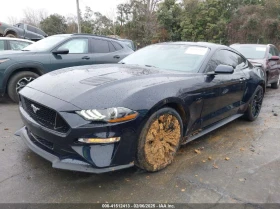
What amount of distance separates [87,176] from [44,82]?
3.93ft

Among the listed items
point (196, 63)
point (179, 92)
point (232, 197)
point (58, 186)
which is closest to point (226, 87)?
point (196, 63)

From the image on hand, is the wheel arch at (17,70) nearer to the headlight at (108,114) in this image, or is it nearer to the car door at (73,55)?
the car door at (73,55)

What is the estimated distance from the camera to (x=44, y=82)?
294 centimetres

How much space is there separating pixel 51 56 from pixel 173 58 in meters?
3.17

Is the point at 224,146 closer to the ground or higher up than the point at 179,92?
closer to the ground

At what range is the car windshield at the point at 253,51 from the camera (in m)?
7.61

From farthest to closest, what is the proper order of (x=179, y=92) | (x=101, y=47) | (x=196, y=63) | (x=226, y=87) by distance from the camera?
1. (x=101, y=47)
2. (x=226, y=87)
3. (x=196, y=63)
4. (x=179, y=92)

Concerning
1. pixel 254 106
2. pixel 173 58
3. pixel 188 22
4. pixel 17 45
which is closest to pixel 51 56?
pixel 17 45

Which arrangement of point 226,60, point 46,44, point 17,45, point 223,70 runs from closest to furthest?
1. point 223,70
2. point 226,60
3. point 46,44
4. point 17,45

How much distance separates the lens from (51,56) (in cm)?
562

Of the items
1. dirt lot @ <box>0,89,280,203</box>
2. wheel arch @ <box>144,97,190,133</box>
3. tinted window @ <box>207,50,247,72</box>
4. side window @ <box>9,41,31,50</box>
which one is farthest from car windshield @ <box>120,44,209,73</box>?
side window @ <box>9,41,31,50</box>

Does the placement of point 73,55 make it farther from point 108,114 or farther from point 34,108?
point 108,114

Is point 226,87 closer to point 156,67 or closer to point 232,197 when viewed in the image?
point 156,67

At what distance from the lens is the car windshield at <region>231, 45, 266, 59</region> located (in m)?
7.61
